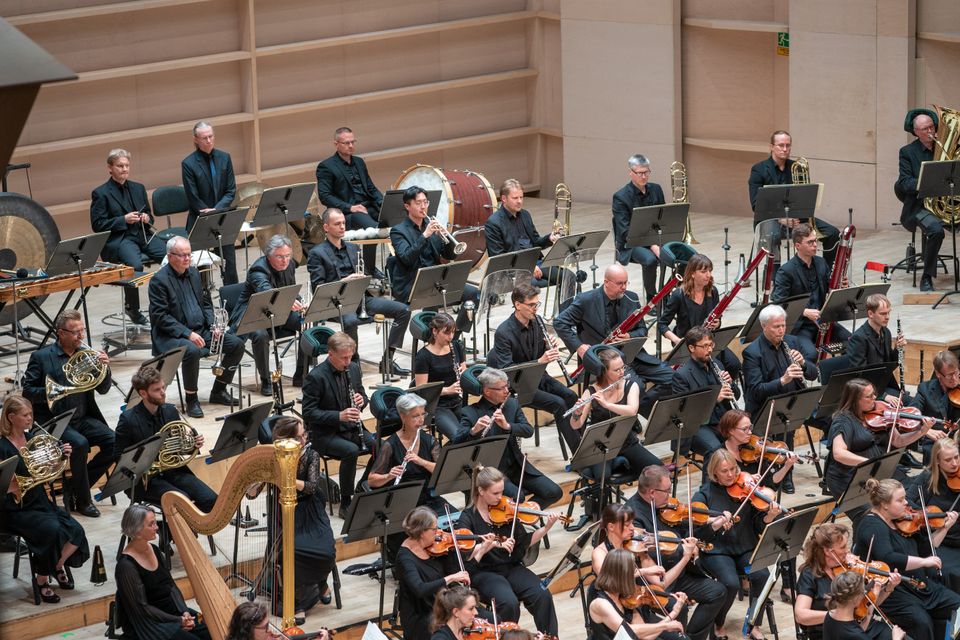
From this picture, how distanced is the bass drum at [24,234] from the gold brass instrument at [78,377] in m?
1.87

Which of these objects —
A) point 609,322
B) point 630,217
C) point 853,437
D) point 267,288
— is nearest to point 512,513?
point 853,437

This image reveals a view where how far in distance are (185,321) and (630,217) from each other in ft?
12.5

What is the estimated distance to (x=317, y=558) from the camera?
281 inches

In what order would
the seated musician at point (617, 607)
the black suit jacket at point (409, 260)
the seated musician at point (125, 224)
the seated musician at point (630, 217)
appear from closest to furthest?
the seated musician at point (617, 607) → the black suit jacket at point (409, 260) → the seated musician at point (125, 224) → the seated musician at point (630, 217)

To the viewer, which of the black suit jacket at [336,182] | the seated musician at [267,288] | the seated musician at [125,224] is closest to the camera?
the seated musician at [267,288]

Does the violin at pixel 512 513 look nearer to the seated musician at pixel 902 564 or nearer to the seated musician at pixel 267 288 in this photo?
the seated musician at pixel 902 564

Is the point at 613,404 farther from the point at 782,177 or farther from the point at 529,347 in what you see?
the point at 782,177

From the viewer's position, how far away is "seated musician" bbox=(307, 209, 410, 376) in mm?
9750

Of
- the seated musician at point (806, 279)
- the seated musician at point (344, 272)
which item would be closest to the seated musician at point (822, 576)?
the seated musician at point (806, 279)

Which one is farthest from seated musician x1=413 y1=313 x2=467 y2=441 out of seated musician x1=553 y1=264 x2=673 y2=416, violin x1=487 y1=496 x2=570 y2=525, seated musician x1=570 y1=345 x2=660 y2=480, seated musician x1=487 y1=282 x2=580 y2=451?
violin x1=487 y1=496 x2=570 y2=525

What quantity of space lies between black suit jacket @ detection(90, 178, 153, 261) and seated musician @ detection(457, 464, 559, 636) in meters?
4.62

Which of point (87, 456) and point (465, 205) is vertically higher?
point (465, 205)

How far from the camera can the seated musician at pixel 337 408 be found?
7.93 m

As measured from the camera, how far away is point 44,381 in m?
8.01
